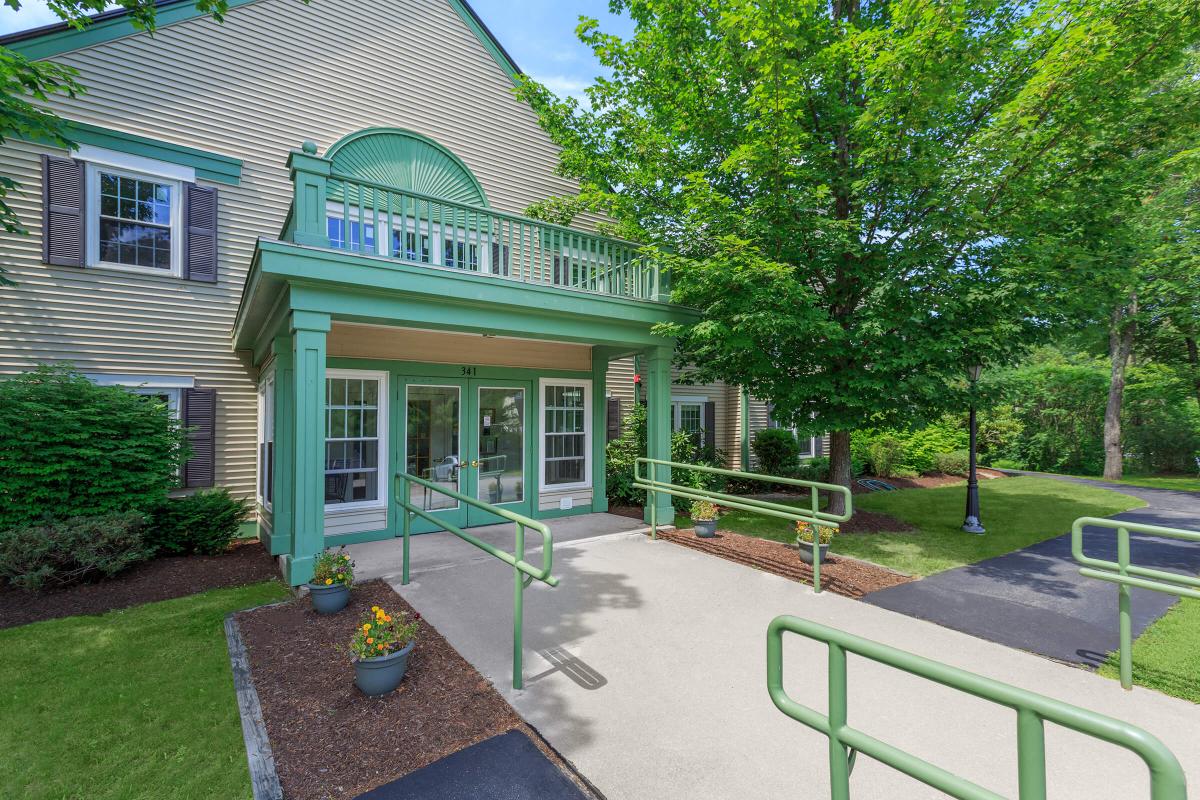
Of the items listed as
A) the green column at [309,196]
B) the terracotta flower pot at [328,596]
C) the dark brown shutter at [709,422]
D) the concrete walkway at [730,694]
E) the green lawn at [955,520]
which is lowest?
the green lawn at [955,520]

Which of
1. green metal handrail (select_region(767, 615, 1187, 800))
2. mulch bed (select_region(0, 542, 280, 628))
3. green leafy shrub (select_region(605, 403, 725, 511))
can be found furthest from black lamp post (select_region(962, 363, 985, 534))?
mulch bed (select_region(0, 542, 280, 628))

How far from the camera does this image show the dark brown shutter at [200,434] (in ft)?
23.1

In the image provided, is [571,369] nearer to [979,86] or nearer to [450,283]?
[450,283]

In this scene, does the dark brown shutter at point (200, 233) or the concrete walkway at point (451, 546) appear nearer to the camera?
the concrete walkway at point (451, 546)

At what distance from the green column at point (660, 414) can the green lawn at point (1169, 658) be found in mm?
4734

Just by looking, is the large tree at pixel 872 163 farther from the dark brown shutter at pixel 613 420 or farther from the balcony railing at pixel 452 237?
the dark brown shutter at pixel 613 420

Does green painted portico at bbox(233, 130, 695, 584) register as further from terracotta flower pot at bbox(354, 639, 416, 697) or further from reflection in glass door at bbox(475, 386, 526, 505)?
terracotta flower pot at bbox(354, 639, 416, 697)

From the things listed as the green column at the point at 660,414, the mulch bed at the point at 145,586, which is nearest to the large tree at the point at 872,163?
the green column at the point at 660,414

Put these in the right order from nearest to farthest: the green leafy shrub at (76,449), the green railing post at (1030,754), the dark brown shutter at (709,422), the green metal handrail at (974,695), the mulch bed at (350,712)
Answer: the green metal handrail at (974,695) → the green railing post at (1030,754) → the mulch bed at (350,712) → the green leafy shrub at (76,449) → the dark brown shutter at (709,422)

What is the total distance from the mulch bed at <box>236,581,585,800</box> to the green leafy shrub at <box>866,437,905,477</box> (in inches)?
551

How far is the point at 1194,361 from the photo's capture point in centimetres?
1469

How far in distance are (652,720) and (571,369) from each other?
600 centimetres

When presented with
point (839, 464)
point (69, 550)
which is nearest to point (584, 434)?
point (839, 464)

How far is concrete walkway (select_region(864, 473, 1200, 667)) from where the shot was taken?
4.05 meters
